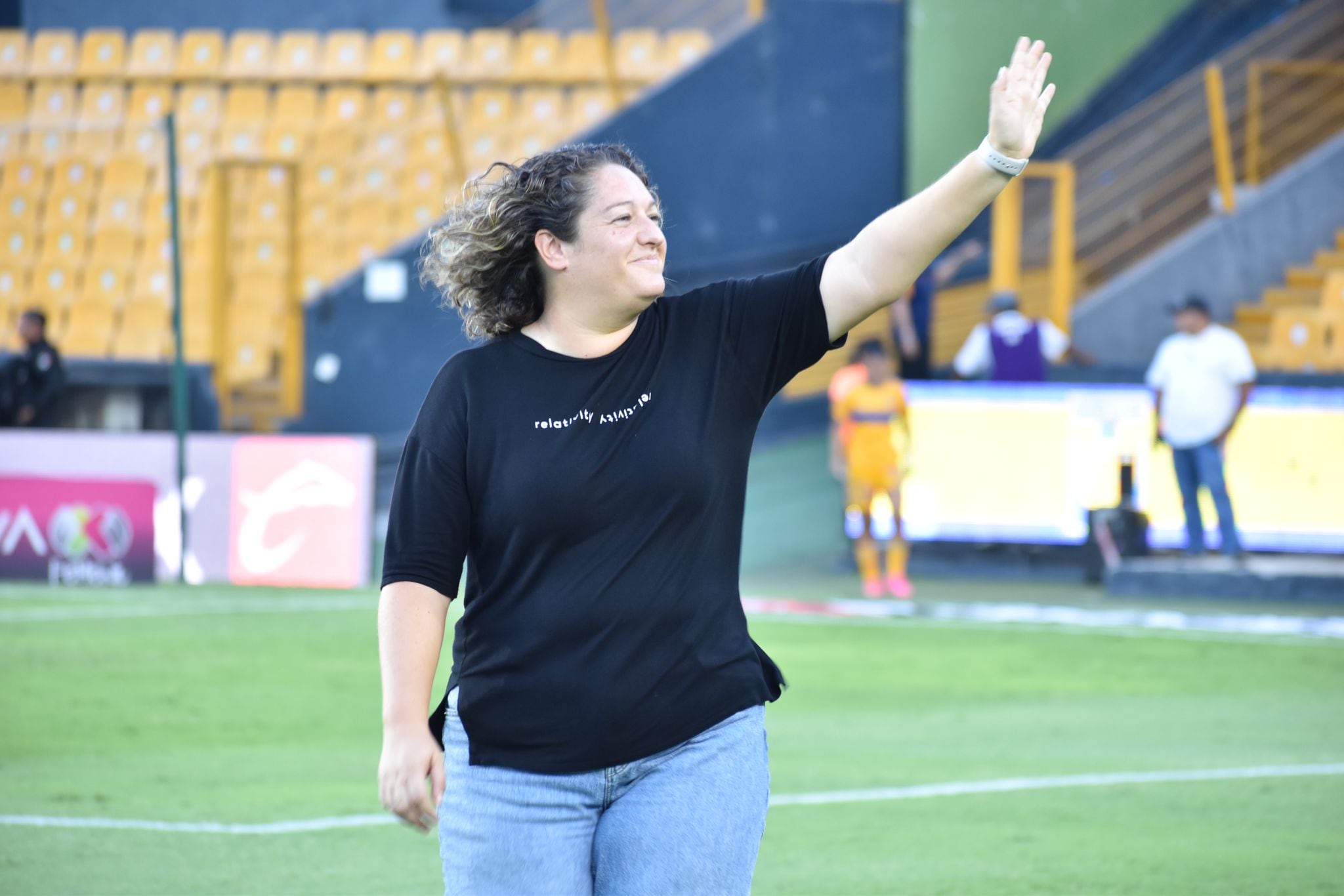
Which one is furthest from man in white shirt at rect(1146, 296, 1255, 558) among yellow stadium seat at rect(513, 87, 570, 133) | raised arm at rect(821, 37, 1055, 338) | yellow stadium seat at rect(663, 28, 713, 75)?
raised arm at rect(821, 37, 1055, 338)

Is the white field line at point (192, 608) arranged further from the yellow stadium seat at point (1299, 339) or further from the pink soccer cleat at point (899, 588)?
the yellow stadium seat at point (1299, 339)

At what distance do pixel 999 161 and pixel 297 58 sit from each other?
67.5 feet

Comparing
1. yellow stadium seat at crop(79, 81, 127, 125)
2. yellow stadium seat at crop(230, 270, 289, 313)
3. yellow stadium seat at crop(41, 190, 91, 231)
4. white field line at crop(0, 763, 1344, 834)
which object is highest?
yellow stadium seat at crop(79, 81, 127, 125)

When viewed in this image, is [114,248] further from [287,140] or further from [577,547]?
[577,547]

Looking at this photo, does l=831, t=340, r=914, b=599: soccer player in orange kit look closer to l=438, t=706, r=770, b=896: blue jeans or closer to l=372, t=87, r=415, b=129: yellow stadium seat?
l=372, t=87, r=415, b=129: yellow stadium seat

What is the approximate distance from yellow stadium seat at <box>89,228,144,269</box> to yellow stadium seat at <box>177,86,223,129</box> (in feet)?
8.11

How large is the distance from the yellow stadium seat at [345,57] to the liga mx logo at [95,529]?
8367 mm

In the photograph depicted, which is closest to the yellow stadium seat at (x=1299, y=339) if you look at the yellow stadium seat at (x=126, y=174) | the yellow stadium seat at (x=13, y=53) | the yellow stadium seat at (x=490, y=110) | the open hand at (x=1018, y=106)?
the yellow stadium seat at (x=490, y=110)

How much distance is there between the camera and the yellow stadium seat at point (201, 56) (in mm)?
22938

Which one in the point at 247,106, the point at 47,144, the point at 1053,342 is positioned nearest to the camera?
the point at 1053,342

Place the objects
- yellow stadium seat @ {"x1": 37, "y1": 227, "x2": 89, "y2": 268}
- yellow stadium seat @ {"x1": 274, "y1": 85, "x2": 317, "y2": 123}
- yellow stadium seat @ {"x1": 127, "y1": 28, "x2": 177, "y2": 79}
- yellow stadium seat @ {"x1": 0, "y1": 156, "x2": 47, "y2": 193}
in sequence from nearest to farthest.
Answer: yellow stadium seat @ {"x1": 0, "y1": 156, "x2": 47, "y2": 193}, yellow stadium seat @ {"x1": 37, "y1": 227, "x2": 89, "y2": 268}, yellow stadium seat @ {"x1": 274, "y1": 85, "x2": 317, "y2": 123}, yellow stadium seat @ {"x1": 127, "y1": 28, "x2": 177, "y2": 79}

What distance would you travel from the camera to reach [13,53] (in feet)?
77.6

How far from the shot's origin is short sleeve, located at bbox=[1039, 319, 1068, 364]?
1738 centimetres

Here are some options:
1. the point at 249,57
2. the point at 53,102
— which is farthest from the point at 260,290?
the point at 53,102
